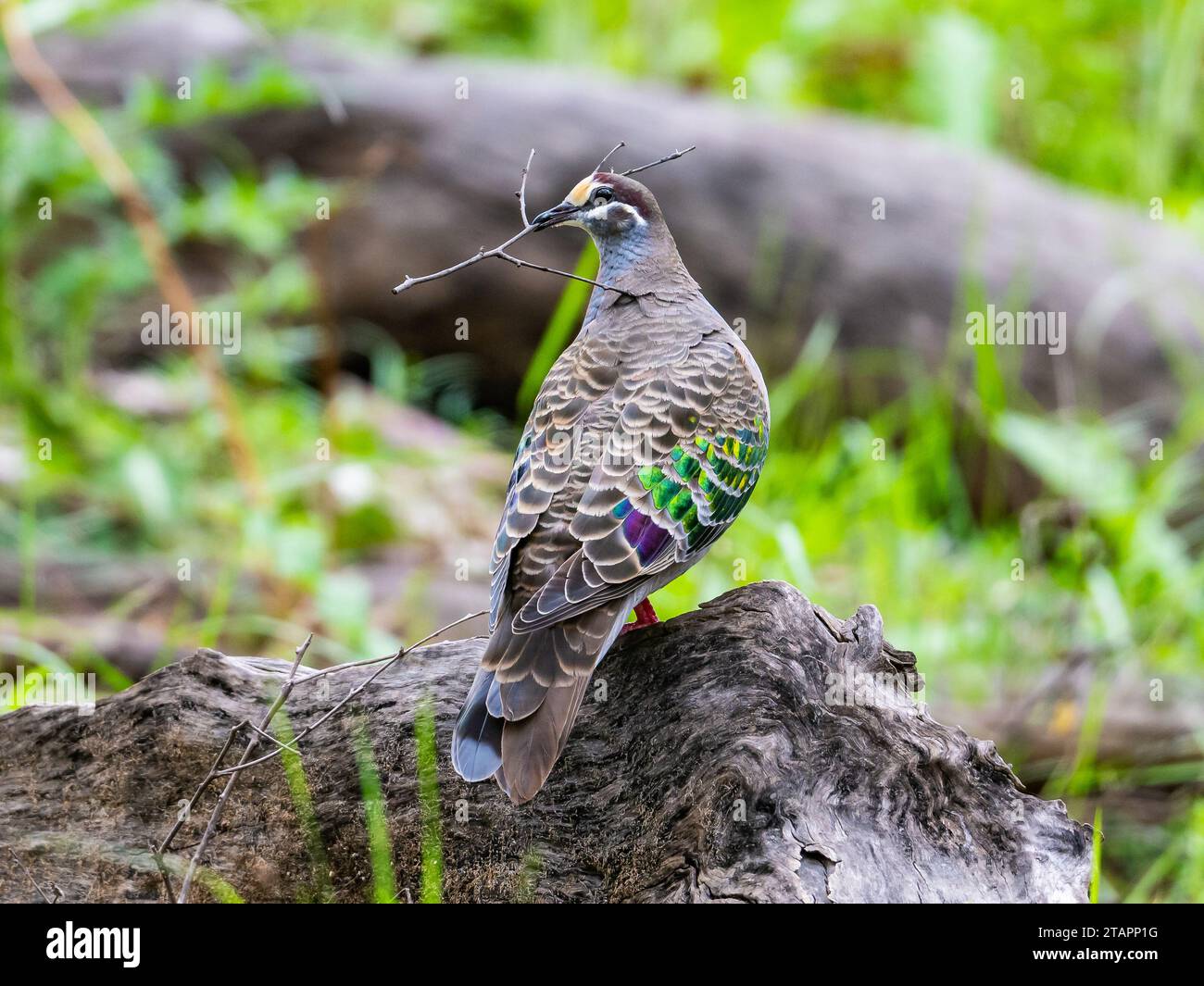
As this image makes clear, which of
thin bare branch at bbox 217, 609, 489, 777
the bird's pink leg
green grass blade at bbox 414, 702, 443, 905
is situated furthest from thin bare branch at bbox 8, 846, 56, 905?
the bird's pink leg

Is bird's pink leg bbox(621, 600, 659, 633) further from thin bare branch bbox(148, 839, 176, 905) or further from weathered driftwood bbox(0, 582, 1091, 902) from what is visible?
thin bare branch bbox(148, 839, 176, 905)

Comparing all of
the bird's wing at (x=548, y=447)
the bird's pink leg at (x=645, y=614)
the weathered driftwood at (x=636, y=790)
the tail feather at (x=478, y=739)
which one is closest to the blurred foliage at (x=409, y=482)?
the weathered driftwood at (x=636, y=790)

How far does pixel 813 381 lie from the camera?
31.5 feet

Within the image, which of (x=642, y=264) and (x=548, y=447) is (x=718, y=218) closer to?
(x=642, y=264)

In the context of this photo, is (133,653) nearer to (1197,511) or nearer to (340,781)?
(340,781)

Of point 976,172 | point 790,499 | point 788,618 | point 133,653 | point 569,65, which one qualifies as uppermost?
point 569,65

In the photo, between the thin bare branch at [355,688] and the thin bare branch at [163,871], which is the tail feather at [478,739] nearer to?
the thin bare branch at [355,688]

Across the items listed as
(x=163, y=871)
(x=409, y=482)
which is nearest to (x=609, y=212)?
(x=163, y=871)

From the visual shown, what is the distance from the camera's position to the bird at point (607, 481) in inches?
140

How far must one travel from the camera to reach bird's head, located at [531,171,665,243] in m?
4.81

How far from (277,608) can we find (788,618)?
400cm

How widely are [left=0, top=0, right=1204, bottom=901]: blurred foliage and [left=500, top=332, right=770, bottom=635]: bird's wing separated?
2.12 ft

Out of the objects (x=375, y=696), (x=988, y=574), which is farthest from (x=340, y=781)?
(x=988, y=574)

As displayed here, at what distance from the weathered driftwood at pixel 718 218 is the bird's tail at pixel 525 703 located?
6.50m
